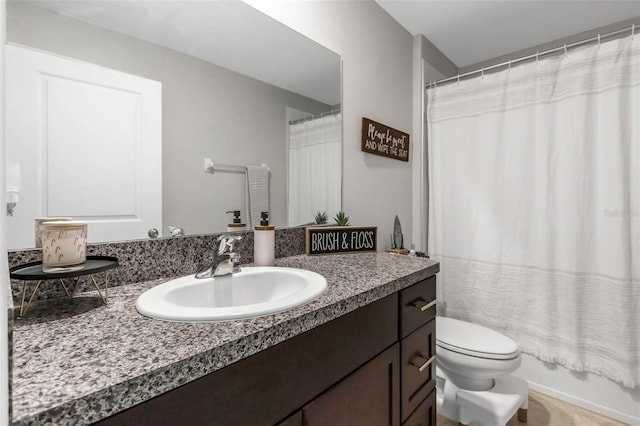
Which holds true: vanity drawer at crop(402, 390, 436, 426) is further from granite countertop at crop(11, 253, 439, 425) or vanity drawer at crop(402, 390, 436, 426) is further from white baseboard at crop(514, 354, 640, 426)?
white baseboard at crop(514, 354, 640, 426)

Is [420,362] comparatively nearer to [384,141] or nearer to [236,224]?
[236,224]

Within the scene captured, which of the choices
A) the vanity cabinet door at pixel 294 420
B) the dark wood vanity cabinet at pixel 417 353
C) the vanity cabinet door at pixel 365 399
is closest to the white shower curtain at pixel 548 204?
the dark wood vanity cabinet at pixel 417 353

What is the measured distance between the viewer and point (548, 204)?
181 centimetres

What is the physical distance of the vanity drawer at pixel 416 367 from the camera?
102cm

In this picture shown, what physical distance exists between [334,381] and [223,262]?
18.6 inches

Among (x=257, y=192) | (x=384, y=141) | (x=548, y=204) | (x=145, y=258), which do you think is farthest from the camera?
(x=384, y=141)

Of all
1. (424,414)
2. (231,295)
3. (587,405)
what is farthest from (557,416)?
(231,295)

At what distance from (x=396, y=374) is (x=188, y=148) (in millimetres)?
978

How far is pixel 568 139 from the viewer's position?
1746mm

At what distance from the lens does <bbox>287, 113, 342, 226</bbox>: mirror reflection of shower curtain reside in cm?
141

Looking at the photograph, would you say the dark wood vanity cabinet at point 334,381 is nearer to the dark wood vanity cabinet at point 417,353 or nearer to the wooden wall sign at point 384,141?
the dark wood vanity cabinet at point 417,353

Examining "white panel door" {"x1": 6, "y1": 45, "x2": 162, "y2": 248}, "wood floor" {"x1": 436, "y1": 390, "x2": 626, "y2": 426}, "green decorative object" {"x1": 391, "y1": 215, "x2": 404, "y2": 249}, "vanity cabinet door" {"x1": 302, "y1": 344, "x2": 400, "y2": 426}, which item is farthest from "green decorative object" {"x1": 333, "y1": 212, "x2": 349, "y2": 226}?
"wood floor" {"x1": 436, "y1": 390, "x2": 626, "y2": 426}

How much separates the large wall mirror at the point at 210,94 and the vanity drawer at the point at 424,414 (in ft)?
2.77

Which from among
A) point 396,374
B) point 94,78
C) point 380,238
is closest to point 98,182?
point 94,78
